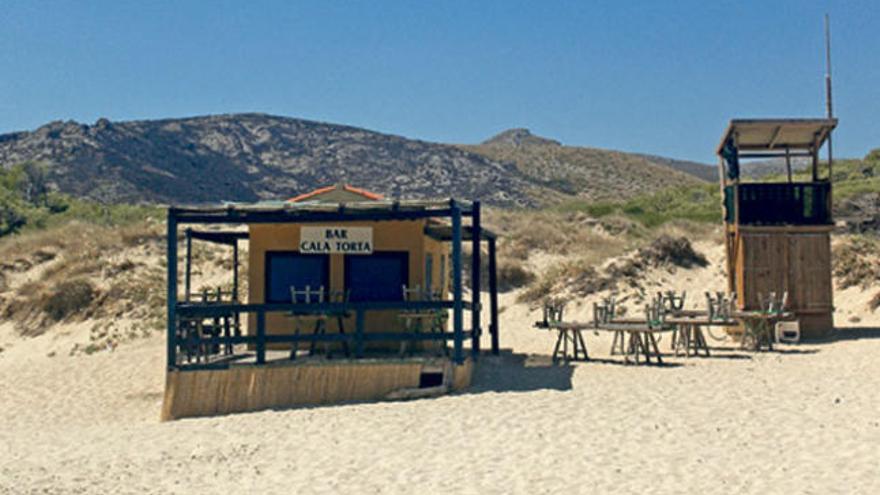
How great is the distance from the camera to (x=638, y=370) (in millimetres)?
14766

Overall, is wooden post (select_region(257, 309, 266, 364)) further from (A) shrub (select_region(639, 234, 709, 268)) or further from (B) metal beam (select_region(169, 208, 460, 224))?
(A) shrub (select_region(639, 234, 709, 268))

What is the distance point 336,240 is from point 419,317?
194 cm

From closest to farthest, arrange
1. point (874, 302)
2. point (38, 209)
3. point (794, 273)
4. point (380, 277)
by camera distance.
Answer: point (380, 277) < point (794, 273) < point (874, 302) < point (38, 209)

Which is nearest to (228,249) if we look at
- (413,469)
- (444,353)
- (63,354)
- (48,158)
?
(63,354)

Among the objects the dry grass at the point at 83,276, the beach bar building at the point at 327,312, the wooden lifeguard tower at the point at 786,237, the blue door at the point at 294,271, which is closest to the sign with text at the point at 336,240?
the beach bar building at the point at 327,312

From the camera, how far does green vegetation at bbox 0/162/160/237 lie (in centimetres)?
3603

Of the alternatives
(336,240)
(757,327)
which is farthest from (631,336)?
(336,240)

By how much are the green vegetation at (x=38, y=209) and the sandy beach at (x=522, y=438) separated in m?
22.2

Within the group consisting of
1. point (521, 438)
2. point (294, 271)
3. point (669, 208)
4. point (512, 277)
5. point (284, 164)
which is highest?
point (284, 164)

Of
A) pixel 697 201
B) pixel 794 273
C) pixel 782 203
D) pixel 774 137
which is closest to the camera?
pixel 794 273

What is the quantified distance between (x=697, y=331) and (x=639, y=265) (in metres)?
9.12

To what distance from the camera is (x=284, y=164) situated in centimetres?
7500

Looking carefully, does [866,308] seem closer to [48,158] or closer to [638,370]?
[638,370]

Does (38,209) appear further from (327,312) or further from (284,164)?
(284,164)
